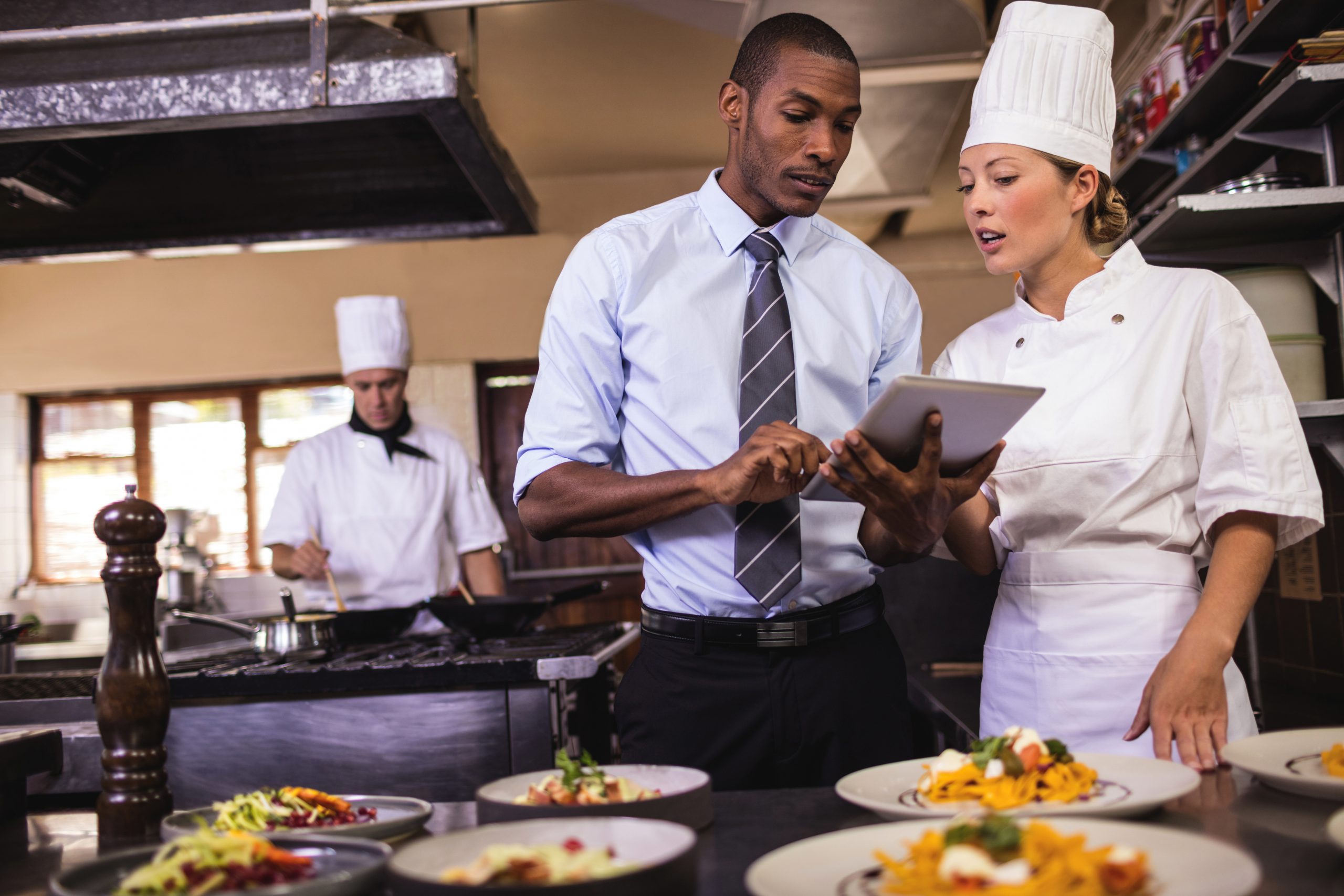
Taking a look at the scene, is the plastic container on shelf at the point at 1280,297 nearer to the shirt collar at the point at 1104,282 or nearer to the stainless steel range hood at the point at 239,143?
the shirt collar at the point at 1104,282

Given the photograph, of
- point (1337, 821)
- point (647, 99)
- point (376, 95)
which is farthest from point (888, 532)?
point (647, 99)

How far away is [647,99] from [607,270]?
193 inches

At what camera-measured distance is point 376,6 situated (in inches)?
85.5

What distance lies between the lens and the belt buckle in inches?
57.4

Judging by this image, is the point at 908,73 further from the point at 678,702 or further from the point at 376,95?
the point at 678,702

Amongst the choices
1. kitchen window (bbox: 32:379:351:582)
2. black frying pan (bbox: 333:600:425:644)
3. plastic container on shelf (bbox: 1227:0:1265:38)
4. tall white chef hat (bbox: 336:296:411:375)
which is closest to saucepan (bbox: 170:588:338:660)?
black frying pan (bbox: 333:600:425:644)

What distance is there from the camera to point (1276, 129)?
7.34ft

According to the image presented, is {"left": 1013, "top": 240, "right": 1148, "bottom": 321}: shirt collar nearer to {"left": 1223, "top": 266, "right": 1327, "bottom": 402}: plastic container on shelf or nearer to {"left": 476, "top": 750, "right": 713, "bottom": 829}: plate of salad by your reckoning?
{"left": 1223, "top": 266, "right": 1327, "bottom": 402}: plastic container on shelf

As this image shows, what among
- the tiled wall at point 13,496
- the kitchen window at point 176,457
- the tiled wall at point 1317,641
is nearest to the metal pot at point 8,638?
the tiled wall at point 1317,641

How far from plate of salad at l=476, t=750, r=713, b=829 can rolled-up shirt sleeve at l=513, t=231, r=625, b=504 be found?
0.59 meters

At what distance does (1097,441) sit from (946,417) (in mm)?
427

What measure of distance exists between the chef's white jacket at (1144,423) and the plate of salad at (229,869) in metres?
1.04

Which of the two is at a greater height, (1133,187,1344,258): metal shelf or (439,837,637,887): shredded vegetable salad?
(1133,187,1344,258): metal shelf

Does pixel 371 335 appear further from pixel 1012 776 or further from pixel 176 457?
pixel 176 457
